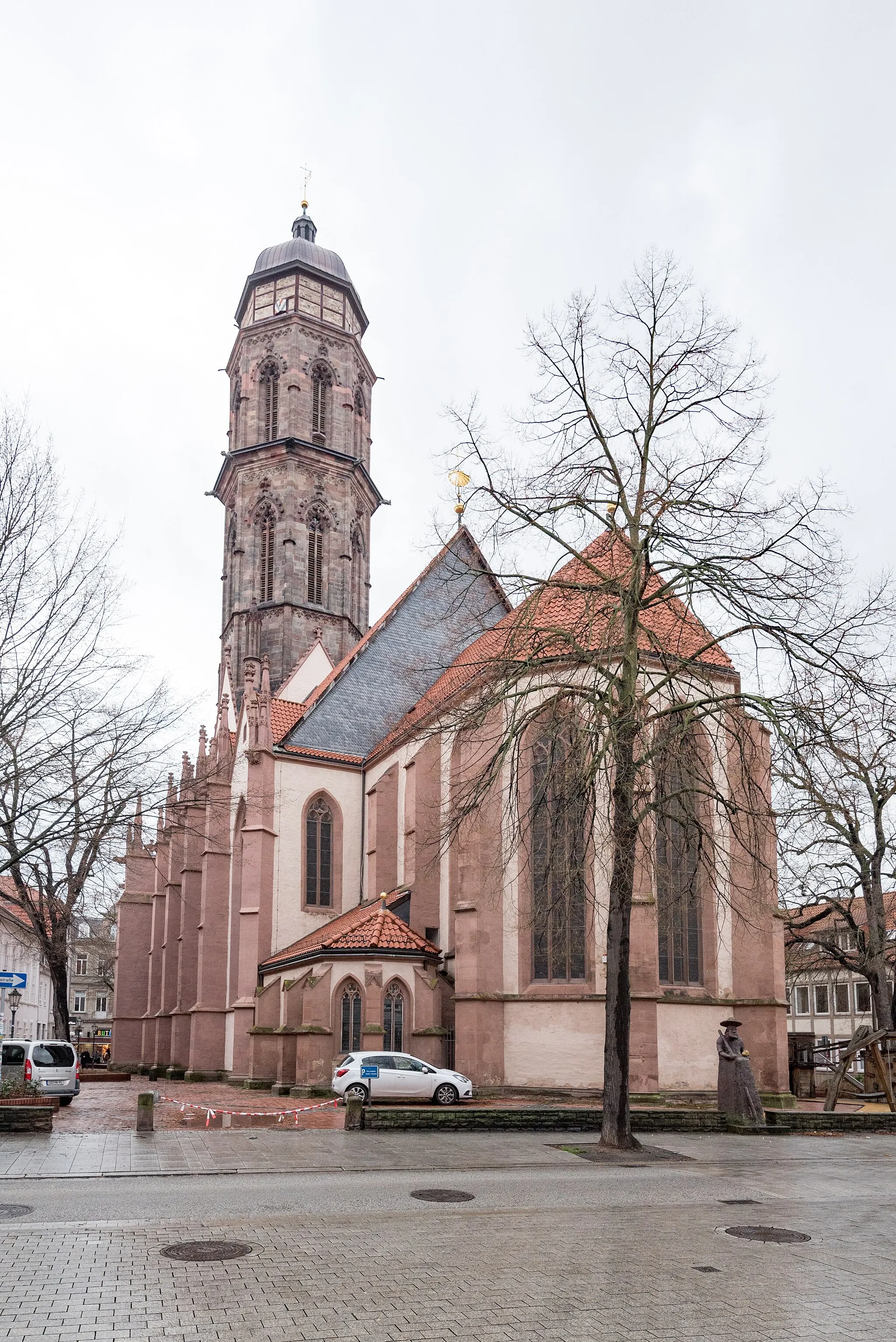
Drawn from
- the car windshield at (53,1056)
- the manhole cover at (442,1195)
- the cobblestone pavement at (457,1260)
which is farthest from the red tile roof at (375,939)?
the manhole cover at (442,1195)

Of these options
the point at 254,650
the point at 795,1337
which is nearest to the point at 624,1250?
the point at 795,1337

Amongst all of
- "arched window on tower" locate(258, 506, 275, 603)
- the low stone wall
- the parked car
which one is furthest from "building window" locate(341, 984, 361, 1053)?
"arched window on tower" locate(258, 506, 275, 603)

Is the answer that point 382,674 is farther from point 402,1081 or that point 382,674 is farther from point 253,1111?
point 253,1111

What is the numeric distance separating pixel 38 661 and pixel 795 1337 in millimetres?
15629

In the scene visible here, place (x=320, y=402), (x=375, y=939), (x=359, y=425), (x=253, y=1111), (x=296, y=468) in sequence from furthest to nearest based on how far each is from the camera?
1. (x=359, y=425)
2. (x=320, y=402)
3. (x=296, y=468)
4. (x=375, y=939)
5. (x=253, y=1111)

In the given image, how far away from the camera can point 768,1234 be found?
10.6 m

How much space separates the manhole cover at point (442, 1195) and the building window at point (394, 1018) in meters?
14.9

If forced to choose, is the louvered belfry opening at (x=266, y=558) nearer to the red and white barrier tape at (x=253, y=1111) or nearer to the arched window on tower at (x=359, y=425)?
the arched window on tower at (x=359, y=425)

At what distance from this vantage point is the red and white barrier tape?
21672 millimetres

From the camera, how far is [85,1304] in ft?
24.9

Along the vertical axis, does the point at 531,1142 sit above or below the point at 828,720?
below

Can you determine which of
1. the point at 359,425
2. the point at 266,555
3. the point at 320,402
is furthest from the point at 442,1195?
the point at 359,425

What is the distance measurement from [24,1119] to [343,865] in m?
18.5

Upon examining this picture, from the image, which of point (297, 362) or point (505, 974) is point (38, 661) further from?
point (297, 362)
